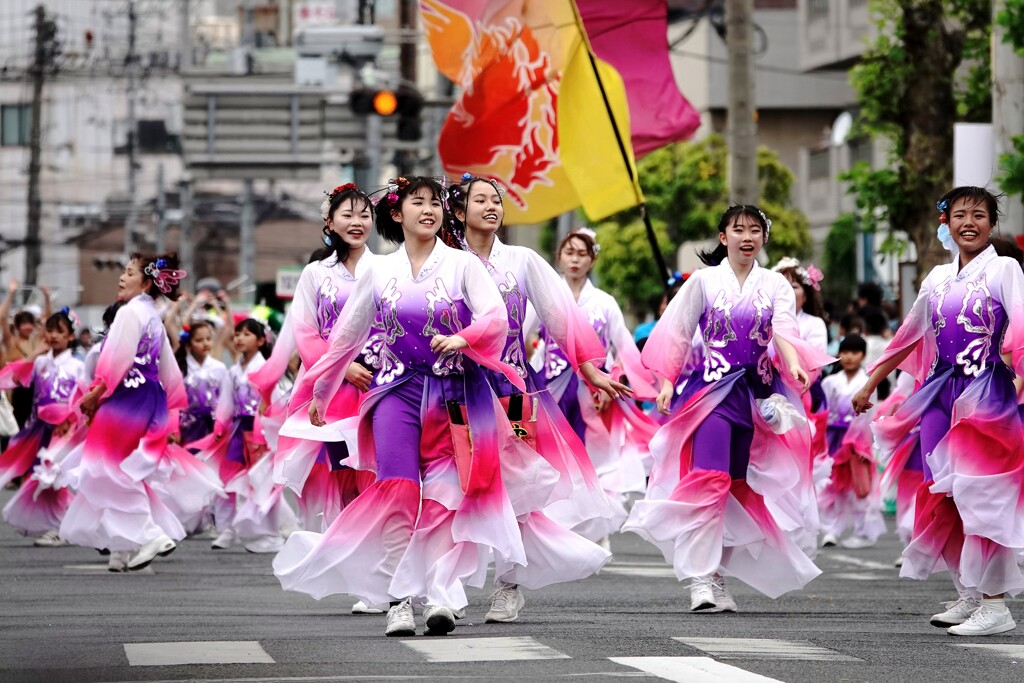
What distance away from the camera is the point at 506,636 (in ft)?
28.3

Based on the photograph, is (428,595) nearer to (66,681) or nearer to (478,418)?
(478,418)

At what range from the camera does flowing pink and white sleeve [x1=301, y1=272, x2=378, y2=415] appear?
9.27 meters

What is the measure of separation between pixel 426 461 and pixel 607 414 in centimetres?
521

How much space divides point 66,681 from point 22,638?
1.79 meters

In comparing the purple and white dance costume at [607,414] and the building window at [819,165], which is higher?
the building window at [819,165]

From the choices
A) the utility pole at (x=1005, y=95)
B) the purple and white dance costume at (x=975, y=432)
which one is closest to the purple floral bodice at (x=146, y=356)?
the purple and white dance costume at (x=975, y=432)

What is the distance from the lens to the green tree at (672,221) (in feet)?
151

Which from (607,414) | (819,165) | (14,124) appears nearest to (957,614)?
(607,414)

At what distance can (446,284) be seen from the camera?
902 centimetres

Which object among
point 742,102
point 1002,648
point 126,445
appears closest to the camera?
point 1002,648

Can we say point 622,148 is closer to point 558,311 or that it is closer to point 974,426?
point 558,311

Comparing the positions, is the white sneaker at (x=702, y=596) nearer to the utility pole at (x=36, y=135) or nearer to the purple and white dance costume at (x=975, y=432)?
the purple and white dance costume at (x=975, y=432)

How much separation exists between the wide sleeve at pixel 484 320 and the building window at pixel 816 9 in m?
A: 44.4

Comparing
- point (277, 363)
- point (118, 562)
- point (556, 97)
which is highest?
point (556, 97)
